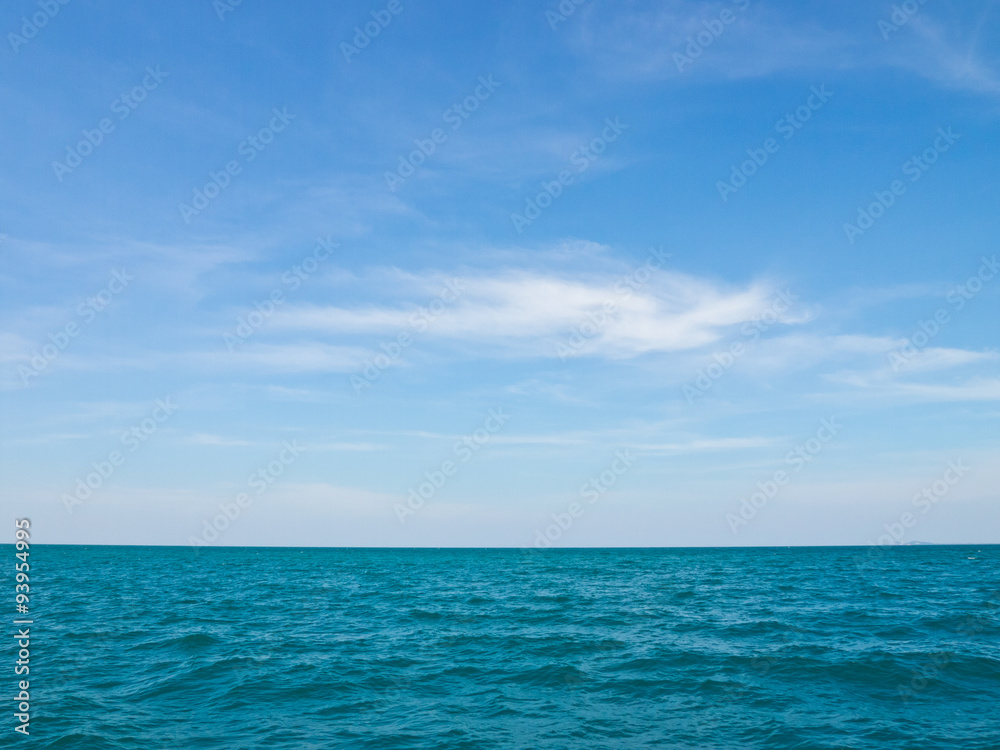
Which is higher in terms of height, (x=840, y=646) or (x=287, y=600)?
(x=840, y=646)

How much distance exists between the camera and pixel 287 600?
143ft

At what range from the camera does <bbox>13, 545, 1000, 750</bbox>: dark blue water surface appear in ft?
51.6

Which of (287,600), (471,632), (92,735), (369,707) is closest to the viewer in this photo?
(92,735)

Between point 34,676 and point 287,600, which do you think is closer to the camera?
point 34,676

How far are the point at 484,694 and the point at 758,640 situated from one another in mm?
13840

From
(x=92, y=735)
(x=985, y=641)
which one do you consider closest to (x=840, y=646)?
(x=985, y=641)

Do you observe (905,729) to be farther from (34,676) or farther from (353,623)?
(34,676)

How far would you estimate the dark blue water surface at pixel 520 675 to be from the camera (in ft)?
51.6

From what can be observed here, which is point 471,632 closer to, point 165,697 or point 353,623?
point 353,623

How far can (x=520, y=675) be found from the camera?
2134cm

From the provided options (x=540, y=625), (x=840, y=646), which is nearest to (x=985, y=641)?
(x=840, y=646)

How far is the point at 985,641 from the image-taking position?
25.1 meters

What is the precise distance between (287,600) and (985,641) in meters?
41.3

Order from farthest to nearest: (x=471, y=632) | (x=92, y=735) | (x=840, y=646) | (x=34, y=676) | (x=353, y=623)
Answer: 1. (x=353, y=623)
2. (x=471, y=632)
3. (x=840, y=646)
4. (x=34, y=676)
5. (x=92, y=735)
